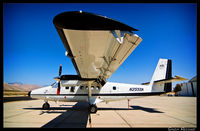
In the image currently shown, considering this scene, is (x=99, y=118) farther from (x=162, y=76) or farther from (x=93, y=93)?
(x=162, y=76)

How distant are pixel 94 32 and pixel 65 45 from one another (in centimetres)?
88

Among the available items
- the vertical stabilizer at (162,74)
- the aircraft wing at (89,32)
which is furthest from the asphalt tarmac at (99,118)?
the aircraft wing at (89,32)

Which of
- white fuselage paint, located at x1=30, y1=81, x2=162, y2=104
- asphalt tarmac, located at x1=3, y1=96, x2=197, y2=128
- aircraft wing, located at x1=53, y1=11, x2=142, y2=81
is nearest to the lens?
aircraft wing, located at x1=53, y1=11, x2=142, y2=81

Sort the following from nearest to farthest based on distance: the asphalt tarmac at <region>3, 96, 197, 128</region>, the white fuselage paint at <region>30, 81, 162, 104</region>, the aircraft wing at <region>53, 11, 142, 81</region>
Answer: the aircraft wing at <region>53, 11, 142, 81</region>, the asphalt tarmac at <region>3, 96, 197, 128</region>, the white fuselage paint at <region>30, 81, 162, 104</region>

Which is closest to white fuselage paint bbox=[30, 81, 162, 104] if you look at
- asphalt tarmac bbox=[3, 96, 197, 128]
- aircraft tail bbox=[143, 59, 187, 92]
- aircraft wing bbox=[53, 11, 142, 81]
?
aircraft tail bbox=[143, 59, 187, 92]

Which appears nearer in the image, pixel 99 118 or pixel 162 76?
pixel 99 118

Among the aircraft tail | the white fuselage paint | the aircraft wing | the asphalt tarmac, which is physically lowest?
the asphalt tarmac

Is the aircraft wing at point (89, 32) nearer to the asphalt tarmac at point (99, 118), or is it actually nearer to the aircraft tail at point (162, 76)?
the asphalt tarmac at point (99, 118)

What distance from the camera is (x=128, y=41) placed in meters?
Result: 2.82

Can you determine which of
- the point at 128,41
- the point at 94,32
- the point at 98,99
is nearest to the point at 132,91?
the point at 98,99

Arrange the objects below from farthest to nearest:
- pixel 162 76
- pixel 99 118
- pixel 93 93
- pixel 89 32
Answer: pixel 162 76 → pixel 93 93 → pixel 99 118 → pixel 89 32

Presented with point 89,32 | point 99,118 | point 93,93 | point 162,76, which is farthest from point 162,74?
point 89,32

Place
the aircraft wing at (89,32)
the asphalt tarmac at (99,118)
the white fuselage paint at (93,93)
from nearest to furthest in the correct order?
the aircraft wing at (89,32) → the asphalt tarmac at (99,118) → the white fuselage paint at (93,93)

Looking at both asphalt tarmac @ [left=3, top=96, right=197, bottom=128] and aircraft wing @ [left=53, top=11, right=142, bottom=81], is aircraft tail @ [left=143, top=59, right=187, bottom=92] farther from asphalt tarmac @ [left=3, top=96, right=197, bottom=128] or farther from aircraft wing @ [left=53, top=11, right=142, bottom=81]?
aircraft wing @ [left=53, top=11, right=142, bottom=81]
